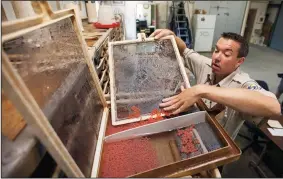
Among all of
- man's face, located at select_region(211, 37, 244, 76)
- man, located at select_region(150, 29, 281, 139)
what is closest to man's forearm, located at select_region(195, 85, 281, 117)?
man, located at select_region(150, 29, 281, 139)

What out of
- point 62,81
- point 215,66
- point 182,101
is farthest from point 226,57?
point 62,81

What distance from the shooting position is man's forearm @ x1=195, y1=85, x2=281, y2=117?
0.78m

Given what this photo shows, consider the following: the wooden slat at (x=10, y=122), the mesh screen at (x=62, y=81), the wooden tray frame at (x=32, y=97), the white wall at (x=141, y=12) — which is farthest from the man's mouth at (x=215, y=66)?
the white wall at (x=141, y=12)

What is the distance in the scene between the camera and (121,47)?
3.37 ft

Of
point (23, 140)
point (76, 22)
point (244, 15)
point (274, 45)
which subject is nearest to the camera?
point (23, 140)

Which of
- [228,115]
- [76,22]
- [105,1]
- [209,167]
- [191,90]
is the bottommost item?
[228,115]

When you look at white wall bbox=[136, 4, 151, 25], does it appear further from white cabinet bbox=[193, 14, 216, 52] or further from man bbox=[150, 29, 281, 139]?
man bbox=[150, 29, 281, 139]

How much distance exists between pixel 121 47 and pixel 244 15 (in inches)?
289

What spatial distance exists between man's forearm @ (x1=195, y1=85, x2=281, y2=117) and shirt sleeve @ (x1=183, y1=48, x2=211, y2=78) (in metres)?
0.66

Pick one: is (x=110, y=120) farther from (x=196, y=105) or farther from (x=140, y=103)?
(x=196, y=105)

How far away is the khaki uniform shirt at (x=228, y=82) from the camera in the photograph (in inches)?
39.4

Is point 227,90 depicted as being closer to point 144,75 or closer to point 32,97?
point 144,75

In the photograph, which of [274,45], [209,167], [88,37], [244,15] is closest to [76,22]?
[209,167]

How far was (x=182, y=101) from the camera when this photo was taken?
840mm
